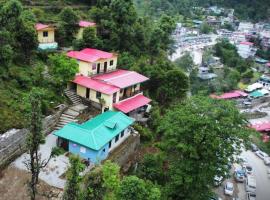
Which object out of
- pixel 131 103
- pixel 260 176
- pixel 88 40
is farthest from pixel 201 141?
pixel 260 176

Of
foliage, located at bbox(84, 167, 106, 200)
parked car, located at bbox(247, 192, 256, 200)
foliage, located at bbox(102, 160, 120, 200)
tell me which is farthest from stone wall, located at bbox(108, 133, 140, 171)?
parked car, located at bbox(247, 192, 256, 200)

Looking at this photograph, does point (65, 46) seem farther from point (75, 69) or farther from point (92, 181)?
point (92, 181)

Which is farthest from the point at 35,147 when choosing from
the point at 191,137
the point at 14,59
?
the point at 14,59

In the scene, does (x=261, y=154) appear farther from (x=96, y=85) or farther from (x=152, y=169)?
(x=96, y=85)

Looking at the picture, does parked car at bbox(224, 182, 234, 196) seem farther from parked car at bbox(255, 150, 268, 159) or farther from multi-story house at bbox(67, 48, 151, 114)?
parked car at bbox(255, 150, 268, 159)

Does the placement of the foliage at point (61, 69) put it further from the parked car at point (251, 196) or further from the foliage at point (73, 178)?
the parked car at point (251, 196)

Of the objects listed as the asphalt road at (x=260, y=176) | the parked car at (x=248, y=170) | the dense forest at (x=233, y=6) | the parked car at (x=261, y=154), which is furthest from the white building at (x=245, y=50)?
the parked car at (x=248, y=170)
